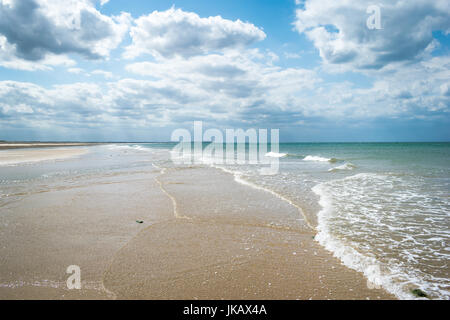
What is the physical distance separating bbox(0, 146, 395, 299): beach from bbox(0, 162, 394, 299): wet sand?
2 centimetres

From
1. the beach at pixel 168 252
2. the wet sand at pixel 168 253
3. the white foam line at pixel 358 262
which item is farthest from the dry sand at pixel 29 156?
the white foam line at pixel 358 262

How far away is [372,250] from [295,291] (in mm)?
2522

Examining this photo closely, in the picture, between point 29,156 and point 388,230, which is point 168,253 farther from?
point 29,156

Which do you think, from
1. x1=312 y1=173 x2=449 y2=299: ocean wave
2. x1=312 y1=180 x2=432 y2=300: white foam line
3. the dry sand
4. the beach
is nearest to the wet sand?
the beach

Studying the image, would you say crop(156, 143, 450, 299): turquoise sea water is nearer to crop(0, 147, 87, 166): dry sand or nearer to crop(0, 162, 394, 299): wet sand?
crop(0, 162, 394, 299): wet sand

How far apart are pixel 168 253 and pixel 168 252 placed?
0.05m

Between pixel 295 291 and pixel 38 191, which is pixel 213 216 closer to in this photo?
pixel 295 291

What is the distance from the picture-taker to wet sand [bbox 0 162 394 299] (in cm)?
368

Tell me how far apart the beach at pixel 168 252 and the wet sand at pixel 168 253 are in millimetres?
18

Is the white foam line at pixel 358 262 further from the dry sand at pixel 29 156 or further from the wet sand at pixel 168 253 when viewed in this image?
the dry sand at pixel 29 156

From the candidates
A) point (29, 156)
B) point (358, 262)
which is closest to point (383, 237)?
point (358, 262)

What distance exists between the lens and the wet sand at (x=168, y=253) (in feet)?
12.1

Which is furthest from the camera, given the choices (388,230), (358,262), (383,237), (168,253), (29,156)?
(29,156)

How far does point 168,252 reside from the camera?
494cm
